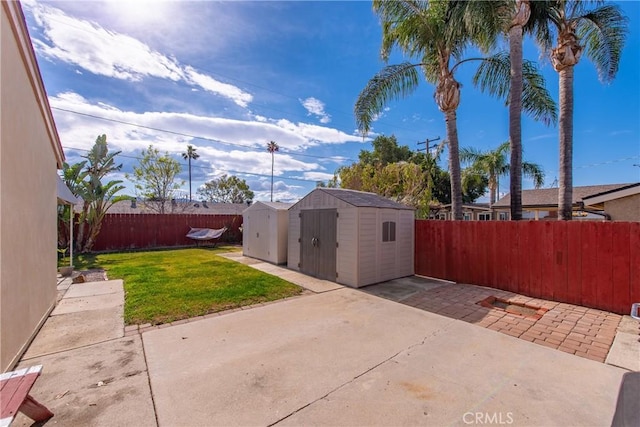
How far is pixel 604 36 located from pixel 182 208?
31478 mm

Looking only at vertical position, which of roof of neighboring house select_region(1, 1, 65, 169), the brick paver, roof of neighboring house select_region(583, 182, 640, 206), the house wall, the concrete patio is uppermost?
roof of neighboring house select_region(1, 1, 65, 169)

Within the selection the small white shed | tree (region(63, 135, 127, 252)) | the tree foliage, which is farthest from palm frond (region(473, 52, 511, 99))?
tree (region(63, 135, 127, 252))

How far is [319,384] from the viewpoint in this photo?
8.92 feet

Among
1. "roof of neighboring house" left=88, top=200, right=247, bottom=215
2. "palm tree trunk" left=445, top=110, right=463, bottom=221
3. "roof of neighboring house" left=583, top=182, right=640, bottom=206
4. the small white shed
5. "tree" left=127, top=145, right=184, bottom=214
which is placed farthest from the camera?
"roof of neighboring house" left=88, top=200, right=247, bottom=215

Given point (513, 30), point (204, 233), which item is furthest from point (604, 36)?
point (204, 233)

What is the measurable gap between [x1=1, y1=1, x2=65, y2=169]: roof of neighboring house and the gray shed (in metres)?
5.40

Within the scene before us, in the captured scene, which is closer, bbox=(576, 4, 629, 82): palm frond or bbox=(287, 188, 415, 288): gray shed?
bbox=(287, 188, 415, 288): gray shed

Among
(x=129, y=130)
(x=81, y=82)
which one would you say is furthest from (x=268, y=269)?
(x=129, y=130)

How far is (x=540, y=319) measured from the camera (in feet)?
14.9

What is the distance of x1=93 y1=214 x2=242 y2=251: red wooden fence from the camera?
1349cm

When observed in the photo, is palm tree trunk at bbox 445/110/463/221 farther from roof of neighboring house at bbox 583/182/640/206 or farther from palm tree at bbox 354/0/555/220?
roof of neighboring house at bbox 583/182/640/206

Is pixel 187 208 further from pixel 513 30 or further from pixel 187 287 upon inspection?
pixel 513 30

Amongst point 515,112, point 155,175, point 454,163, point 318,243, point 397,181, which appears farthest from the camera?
point 155,175

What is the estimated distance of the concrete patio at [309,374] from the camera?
230 centimetres
